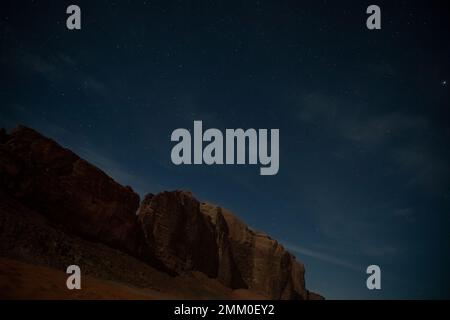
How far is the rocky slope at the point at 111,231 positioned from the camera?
30625 millimetres

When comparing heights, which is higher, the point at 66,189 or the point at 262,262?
the point at 66,189

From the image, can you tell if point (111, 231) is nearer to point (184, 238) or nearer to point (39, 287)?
point (184, 238)

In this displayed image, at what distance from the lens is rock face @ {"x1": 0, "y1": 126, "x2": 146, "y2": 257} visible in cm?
3734

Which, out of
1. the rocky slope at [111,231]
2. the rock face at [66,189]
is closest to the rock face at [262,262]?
the rocky slope at [111,231]

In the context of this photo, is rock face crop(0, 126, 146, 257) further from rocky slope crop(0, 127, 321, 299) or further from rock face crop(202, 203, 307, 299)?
rock face crop(202, 203, 307, 299)

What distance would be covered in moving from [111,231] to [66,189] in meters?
6.92

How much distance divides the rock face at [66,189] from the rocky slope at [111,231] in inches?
4.1

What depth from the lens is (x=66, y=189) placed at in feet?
140

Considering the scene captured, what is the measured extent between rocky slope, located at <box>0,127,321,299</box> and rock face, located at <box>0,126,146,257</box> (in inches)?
4.1

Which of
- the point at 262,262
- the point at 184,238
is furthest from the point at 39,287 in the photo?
the point at 262,262

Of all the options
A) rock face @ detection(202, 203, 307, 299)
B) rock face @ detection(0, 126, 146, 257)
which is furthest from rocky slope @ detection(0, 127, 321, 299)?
rock face @ detection(202, 203, 307, 299)
